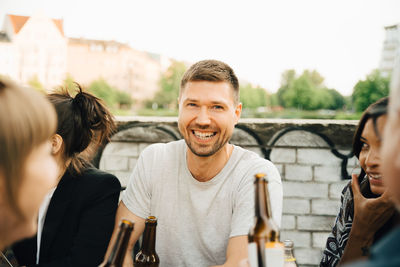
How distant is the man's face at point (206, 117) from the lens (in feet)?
7.34

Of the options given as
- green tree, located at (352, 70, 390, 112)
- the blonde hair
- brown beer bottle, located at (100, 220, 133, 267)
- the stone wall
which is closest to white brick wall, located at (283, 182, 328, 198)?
the stone wall

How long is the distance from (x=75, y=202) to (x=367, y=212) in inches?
61.9

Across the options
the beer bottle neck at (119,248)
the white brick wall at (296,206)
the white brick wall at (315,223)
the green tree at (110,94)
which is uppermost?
the green tree at (110,94)

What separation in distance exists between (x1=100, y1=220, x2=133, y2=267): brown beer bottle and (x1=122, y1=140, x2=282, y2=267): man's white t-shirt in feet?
3.17

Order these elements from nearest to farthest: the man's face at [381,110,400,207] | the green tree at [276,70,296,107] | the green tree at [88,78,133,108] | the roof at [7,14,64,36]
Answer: the man's face at [381,110,400,207] < the green tree at [88,78,133,108] < the roof at [7,14,64,36] < the green tree at [276,70,296,107]

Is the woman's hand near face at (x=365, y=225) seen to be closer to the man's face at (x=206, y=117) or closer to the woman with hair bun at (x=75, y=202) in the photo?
the man's face at (x=206, y=117)

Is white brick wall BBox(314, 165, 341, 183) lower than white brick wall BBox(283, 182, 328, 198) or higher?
higher

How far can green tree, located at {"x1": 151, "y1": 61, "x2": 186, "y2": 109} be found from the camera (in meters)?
81.8

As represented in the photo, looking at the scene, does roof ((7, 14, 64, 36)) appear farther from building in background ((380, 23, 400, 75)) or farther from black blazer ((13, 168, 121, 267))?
black blazer ((13, 168, 121, 267))

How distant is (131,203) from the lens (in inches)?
86.0

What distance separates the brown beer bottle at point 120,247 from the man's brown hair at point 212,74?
1.33 m

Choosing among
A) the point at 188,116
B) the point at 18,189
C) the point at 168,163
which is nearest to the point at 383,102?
the point at 188,116

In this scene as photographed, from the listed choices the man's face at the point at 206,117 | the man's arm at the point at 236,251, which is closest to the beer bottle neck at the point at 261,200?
the man's arm at the point at 236,251

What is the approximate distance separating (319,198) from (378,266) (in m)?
2.85
